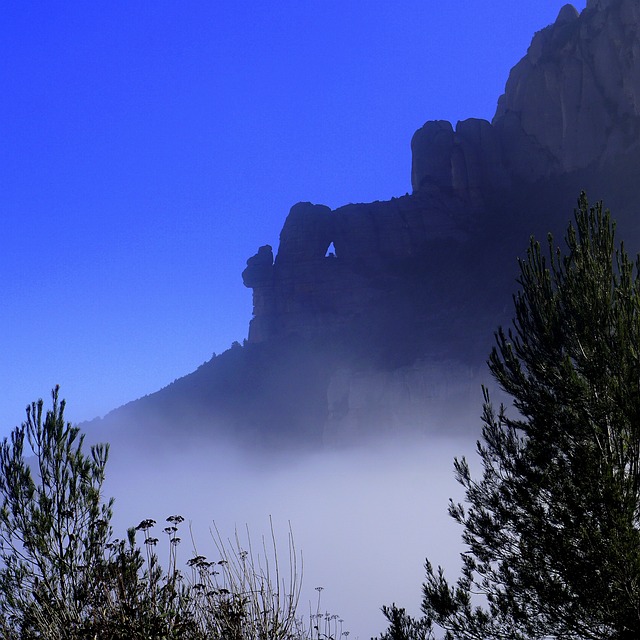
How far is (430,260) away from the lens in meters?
125

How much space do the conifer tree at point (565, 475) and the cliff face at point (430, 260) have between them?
85.8m

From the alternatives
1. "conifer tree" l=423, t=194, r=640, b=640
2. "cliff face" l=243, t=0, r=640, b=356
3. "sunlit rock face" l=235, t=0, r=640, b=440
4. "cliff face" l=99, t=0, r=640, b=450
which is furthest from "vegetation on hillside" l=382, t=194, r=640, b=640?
"cliff face" l=243, t=0, r=640, b=356

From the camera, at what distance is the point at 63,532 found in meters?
9.16

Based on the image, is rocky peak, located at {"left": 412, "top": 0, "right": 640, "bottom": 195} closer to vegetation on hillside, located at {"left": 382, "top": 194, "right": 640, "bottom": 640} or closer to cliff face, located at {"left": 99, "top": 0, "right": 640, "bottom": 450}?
cliff face, located at {"left": 99, "top": 0, "right": 640, "bottom": 450}

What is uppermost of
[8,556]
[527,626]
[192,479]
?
[192,479]

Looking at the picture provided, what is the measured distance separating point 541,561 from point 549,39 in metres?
127

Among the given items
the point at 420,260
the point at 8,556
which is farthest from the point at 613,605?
the point at 420,260

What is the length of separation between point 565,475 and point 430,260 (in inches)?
4622

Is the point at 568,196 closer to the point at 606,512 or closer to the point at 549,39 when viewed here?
the point at 549,39

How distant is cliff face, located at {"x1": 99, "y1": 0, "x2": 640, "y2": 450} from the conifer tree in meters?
85.8

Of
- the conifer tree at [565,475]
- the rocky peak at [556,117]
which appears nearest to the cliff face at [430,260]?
the rocky peak at [556,117]

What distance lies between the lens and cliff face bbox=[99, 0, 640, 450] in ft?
347

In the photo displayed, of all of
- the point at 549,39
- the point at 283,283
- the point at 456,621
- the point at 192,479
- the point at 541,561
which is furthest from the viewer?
the point at 192,479

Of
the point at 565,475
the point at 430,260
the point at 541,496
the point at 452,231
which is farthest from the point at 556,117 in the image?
the point at 565,475
